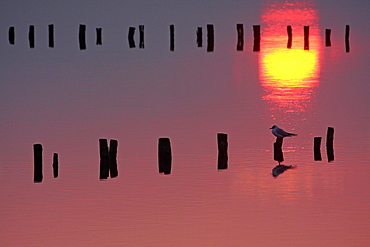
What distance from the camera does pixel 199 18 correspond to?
41656mm

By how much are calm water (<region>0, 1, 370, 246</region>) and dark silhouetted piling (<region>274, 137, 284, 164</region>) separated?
0.19 metres

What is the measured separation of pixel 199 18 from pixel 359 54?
10.2m

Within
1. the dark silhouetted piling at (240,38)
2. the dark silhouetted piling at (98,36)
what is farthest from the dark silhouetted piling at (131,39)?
the dark silhouetted piling at (240,38)

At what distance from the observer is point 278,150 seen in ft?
65.9

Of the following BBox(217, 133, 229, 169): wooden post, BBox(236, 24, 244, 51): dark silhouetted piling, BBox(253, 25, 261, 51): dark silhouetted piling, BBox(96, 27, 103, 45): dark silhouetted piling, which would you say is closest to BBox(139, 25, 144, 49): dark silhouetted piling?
BBox(96, 27, 103, 45): dark silhouetted piling

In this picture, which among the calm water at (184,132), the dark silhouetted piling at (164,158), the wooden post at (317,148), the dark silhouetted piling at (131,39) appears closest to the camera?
the calm water at (184,132)

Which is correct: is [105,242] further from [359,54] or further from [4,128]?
[359,54]

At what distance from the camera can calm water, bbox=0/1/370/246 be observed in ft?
51.3

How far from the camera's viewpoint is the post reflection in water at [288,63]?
2602 cm

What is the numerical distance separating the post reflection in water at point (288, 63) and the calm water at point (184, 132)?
0.06 meters

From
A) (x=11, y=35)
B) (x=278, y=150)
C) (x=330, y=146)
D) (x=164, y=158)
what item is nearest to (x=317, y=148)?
(x=330, y=146)

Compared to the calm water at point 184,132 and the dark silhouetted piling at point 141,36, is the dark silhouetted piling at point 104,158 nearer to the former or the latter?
the calm water at point 184,132

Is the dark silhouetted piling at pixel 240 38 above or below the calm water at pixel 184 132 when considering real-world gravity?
above

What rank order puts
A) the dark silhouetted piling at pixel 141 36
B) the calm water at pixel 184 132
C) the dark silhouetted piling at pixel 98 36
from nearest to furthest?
the calm water at pixel 184 132, the dark silhouetted piling at pixel 141 36, the dark silhouetted piling at pixel 98 36
